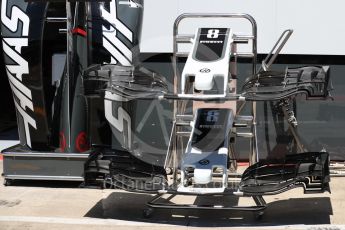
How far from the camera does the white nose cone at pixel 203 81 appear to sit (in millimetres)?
5629

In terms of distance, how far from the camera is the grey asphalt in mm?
5633

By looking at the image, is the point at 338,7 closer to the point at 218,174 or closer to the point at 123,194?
the point at 218,174

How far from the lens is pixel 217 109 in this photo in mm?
6199

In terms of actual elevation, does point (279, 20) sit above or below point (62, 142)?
above

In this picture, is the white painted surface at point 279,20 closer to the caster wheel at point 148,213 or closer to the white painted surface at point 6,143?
the caster wheel at point 148,213

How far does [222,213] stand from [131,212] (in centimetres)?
85

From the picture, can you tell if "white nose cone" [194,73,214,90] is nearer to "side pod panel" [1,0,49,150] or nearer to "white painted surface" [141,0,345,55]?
"side pod panel" [1,0,49,150]

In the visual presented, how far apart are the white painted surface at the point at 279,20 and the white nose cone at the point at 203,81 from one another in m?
2.22

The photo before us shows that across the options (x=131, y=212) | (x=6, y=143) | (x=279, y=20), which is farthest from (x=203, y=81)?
(x=6, y=143)

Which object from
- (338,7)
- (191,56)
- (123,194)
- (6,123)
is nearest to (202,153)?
(191,56)

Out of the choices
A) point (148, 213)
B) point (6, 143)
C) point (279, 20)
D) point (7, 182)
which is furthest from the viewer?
point (6, 143)

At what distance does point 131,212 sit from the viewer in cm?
607

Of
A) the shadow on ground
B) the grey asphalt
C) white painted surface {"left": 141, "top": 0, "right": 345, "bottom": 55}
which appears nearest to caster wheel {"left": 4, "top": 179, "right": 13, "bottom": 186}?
the grey asphalt

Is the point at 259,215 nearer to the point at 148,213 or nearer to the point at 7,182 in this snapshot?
the point at 148,213
